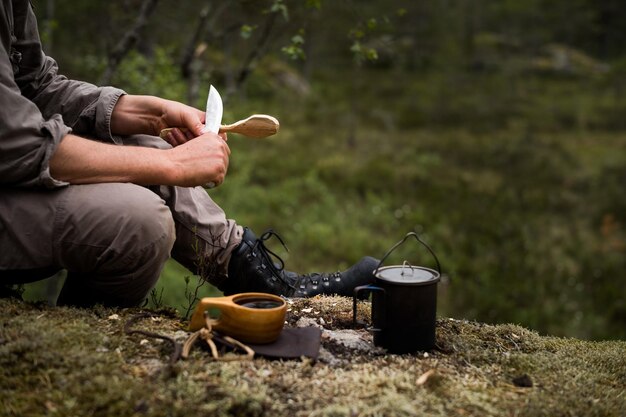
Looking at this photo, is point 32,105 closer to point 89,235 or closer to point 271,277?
point 89,235

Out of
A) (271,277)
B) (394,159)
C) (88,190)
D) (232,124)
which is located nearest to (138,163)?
(88,190)

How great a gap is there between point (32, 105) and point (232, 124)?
3.13 feet

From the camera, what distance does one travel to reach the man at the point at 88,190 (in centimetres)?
224

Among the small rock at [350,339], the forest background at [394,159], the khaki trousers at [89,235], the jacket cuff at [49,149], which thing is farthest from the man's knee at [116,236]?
the small rock at [350,339]

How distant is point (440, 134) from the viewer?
21.0 meters

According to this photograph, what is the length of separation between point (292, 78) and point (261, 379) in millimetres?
26642

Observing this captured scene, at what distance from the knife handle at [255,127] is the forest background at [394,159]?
0.83 m

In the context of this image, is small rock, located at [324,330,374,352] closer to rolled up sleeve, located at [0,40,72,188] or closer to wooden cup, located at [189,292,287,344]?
wooden cup, located at [189,292,287,344]

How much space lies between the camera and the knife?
2811mm

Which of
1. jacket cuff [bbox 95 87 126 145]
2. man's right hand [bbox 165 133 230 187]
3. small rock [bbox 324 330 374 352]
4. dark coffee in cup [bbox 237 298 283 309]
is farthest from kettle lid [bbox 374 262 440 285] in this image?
jacket cuff [bbox 95 87 126 145]

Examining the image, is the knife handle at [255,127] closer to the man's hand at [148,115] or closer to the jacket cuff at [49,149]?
the man's hand at [148,115]

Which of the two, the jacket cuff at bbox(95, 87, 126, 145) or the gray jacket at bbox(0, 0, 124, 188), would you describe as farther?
the jacket cuff at bbox(95, 87, 126, 145)

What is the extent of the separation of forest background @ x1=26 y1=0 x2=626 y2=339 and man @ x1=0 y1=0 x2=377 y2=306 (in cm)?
42

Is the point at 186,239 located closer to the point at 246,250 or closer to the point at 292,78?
the point at 246,250
